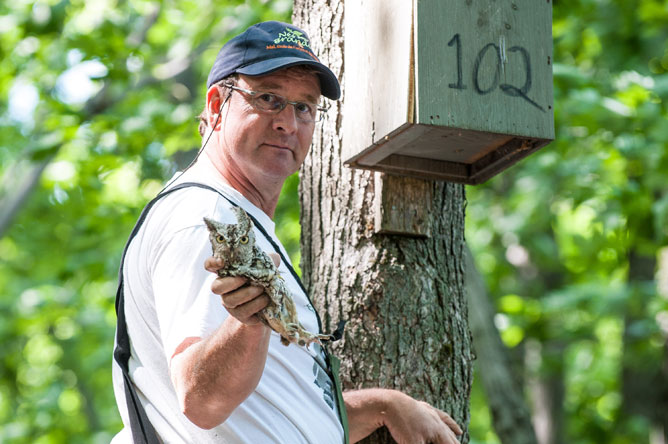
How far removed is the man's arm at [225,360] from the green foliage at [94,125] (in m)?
3.81

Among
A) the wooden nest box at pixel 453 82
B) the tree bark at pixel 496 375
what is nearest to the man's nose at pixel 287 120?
the wooden nest box at pixel 453 82

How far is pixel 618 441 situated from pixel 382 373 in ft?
16.6

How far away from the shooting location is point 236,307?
43.5 inches

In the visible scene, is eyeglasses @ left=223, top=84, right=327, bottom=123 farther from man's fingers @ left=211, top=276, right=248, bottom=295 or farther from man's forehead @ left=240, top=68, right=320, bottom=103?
man's fingers @ left=211, top=276, right=248, bottom=295

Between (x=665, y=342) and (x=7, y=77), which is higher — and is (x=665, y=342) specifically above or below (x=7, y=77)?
below

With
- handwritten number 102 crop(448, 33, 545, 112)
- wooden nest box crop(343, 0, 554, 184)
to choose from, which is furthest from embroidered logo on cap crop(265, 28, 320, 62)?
handwritten number 102 crop(448, 33, 545, 112)

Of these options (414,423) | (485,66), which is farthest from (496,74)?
(414,423)

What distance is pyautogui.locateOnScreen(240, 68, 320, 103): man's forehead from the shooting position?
1802 mm

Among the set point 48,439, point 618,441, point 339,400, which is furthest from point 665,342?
point 48,439

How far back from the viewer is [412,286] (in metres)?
2.21

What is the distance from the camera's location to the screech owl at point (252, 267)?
1.09 meters

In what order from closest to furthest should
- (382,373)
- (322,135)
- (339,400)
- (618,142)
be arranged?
(339,400), (382,373), (322,135), (618,142)

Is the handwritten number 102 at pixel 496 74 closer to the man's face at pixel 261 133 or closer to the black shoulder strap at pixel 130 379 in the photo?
the man's face at pixel 261 133

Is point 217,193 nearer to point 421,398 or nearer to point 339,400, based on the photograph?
point 339,400
